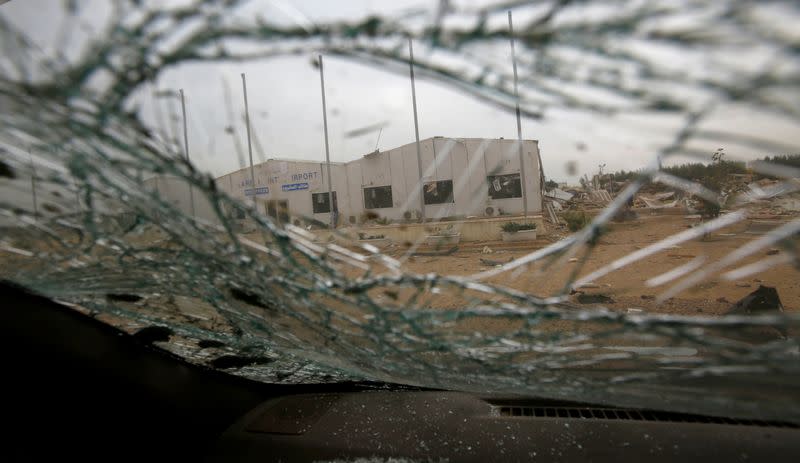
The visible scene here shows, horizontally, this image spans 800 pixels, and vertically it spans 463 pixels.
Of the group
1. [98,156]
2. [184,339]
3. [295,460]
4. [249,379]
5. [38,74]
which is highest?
[38,74]

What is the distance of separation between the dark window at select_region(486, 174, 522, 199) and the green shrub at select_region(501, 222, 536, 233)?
0.10 metres

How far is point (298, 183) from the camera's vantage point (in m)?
1.27

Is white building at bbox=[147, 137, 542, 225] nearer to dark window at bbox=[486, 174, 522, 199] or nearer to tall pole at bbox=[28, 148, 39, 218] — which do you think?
dark window at bbox=[486, 174, 522, 199]

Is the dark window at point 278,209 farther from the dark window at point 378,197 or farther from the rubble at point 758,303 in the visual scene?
the rubble at point 758,303

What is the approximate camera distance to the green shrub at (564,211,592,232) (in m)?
1.13

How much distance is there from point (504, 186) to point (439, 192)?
186mm

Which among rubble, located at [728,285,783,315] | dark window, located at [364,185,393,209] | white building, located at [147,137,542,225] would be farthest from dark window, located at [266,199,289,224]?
rubble, located at [728,285,783,315]

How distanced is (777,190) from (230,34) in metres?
1.35

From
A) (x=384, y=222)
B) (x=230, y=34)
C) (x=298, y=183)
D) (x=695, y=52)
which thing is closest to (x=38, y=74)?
(x=230, y=34)

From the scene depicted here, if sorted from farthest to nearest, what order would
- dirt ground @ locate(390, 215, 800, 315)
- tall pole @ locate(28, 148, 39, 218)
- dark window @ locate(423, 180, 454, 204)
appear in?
→ tall pole @ locate(28, 148, 39, 218) < dark window @ locate(423, 180, 454, 204) < dirt ground @ locate(390, 215, 800, 315)

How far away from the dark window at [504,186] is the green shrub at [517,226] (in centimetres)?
10

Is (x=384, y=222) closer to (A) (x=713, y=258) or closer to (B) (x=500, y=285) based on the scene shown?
(B) (x=500, y=285)

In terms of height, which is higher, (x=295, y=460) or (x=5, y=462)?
(x=5, y=462)

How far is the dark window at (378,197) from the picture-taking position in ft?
3.97
